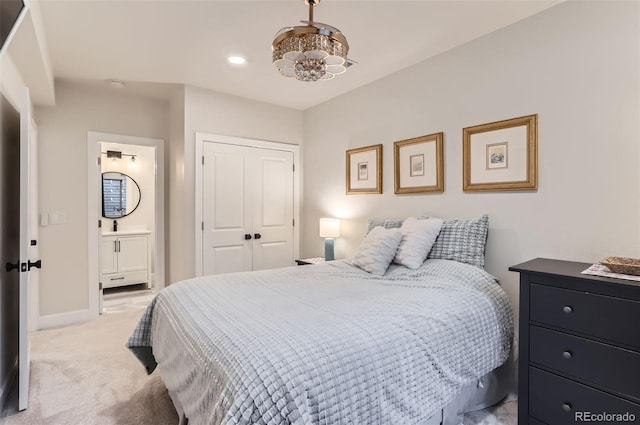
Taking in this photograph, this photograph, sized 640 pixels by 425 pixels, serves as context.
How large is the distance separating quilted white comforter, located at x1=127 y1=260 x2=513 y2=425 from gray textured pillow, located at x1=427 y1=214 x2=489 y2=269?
17 cm

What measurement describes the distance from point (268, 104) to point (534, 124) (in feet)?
9.44

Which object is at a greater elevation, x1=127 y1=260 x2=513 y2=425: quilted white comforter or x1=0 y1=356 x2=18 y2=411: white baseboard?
x1=127 y1=260 x2=513 y2=425: quilted white comforter

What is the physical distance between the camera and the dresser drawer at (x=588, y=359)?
57.4 inches

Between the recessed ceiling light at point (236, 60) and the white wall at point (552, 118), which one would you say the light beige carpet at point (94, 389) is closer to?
the white wall at point (552, 118)

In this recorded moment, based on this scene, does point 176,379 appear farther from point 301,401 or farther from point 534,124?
point 534,124

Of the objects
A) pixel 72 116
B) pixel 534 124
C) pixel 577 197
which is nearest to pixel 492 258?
pixel 577 197

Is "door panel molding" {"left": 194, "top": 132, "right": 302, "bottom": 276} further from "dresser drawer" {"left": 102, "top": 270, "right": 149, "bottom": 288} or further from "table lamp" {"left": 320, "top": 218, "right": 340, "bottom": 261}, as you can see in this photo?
"dresser drawer" {"left": 102, "top": 270, "right": 149, "bottom": 288}

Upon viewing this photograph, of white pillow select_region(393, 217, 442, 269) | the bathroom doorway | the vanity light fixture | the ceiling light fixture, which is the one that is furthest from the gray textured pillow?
the vanity light fixture

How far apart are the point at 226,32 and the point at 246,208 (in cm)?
198

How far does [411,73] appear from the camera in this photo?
2.98 m

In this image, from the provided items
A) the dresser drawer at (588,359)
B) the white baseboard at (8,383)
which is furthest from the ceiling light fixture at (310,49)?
the white baseboard at (8,383)

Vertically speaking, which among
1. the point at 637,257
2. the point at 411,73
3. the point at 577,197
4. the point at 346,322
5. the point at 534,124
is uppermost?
the point at 411,73

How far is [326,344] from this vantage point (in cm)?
125

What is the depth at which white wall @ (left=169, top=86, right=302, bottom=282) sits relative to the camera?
3478mm
